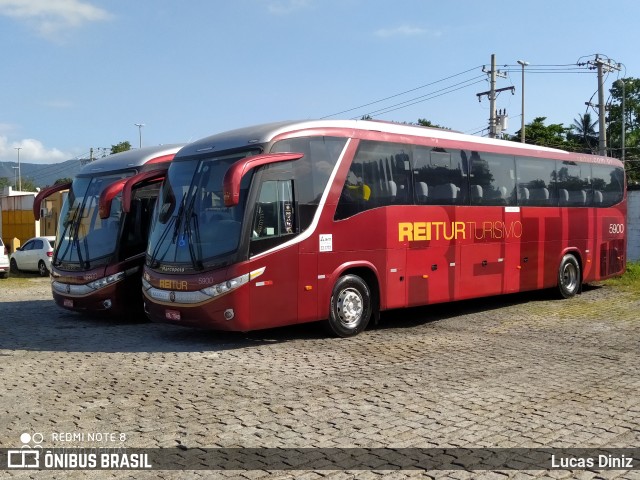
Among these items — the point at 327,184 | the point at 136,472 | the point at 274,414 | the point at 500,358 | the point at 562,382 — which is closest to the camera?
the point at 136,472

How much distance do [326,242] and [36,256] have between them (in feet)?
60.0

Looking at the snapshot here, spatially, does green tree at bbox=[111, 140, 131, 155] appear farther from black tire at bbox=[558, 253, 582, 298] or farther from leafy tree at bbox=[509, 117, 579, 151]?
black tire at bbox=[558, 253, 582, 298]

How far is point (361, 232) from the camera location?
36.8 feet

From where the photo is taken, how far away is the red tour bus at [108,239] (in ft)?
40.9

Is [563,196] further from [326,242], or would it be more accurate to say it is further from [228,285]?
[228,285]

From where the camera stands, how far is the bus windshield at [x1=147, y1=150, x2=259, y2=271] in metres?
9.85

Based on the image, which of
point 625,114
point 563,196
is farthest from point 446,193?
point 625,114

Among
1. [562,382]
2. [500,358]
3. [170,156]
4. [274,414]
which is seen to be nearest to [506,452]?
[274,414]

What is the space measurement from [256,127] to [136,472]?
6740mm

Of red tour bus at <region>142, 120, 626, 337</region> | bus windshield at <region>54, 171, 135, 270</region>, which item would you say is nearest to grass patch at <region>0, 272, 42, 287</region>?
bus windshield at <region>54, 171, 135, 270</region>

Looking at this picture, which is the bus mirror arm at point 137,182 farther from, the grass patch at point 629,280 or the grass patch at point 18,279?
the grass patch at point 629,280

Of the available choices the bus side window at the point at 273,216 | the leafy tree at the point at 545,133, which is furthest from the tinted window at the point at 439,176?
the leafy tree at the point at 545,133

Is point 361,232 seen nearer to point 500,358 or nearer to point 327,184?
point 327,184

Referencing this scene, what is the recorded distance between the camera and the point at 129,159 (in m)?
13.4
